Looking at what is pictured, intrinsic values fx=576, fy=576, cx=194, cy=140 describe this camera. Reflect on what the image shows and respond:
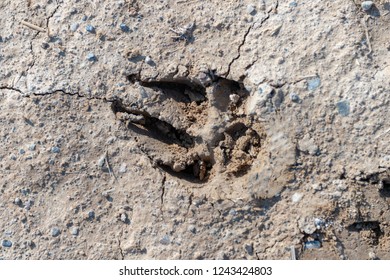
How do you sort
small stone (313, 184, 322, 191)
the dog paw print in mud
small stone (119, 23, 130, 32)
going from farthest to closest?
small stone (119, 23, 130, 32), the dog paw print in mud, small stone (313, 184, 322, 191)

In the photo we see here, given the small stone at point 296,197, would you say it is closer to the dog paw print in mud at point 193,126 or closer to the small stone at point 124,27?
the dog paw print in mud at point 193,126

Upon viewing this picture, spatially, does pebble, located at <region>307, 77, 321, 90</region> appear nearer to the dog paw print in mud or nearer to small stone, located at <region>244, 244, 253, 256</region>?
the dog paw print in mud

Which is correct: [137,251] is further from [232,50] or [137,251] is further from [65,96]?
[232,50]

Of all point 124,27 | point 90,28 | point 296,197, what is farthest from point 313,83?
point 90,28

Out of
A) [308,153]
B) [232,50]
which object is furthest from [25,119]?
[308,153]

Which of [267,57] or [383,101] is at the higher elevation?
[267,57]

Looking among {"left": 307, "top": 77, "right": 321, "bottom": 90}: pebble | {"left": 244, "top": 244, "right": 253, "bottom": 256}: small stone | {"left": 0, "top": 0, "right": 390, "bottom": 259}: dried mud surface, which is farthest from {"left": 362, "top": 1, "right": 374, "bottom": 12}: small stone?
{"left": 244, "top": 244, "right": 253, "bottom": 256}: small stone

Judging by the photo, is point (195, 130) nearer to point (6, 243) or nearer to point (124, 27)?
point (124, 27)
